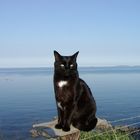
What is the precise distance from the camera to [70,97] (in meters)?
6.60

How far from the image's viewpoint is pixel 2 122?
1489 inches

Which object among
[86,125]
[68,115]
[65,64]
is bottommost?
[86,125]

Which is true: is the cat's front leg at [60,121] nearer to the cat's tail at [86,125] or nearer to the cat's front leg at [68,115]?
the cat's front leg at [68,115]

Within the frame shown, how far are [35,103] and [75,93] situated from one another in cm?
4467

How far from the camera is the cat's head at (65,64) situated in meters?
6.52

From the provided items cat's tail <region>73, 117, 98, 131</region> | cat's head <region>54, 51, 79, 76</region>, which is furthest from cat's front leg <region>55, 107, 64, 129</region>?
cat's head <region>54, 51, 79, 76</region>

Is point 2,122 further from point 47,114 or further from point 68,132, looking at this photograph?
point 68,132

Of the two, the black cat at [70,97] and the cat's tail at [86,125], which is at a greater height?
the black cat at [70,97]

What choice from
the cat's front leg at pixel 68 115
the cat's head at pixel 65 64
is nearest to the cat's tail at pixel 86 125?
the cat's front leg at pixel 68 115

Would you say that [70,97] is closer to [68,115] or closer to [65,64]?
[68,115]

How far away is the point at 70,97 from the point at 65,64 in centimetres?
55

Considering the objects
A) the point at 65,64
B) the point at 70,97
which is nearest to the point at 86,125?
the point at 70,97

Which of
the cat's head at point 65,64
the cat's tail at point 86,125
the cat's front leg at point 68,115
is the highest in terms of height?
the cat's head at point 65,64

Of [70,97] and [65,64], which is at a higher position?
[65,64]
